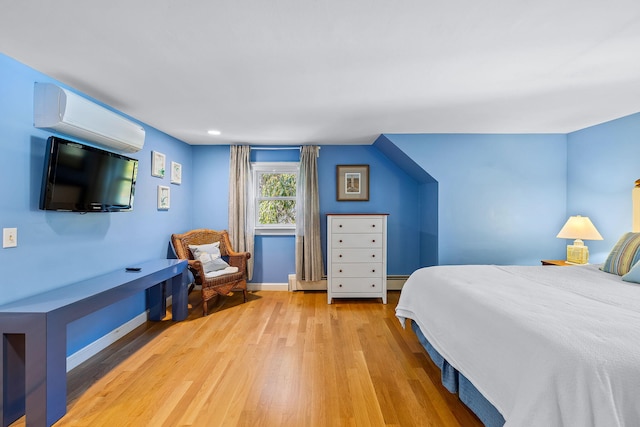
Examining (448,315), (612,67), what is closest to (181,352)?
(448,315)

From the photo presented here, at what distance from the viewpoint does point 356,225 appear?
420 centimetres

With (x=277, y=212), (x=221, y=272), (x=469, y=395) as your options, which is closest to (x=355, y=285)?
(x=277, y=212)

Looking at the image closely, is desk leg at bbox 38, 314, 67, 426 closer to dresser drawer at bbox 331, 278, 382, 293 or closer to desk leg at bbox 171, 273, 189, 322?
desk leg at bbox 171, 273, 189, 322

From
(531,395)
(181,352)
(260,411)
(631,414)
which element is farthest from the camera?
(181,352)

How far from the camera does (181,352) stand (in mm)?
2721

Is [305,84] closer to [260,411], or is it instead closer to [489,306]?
[489,306]

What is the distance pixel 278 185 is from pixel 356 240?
1.60 meters

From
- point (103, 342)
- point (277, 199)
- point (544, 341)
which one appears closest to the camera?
point (544, 341)

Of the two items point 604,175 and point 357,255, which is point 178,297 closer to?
point 357,255

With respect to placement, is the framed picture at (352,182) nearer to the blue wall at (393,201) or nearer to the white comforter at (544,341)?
the blue wall at (393,201)

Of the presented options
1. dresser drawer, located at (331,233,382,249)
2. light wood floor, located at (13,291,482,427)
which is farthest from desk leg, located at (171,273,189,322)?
dresser drawer, located at (331,233,382,249)

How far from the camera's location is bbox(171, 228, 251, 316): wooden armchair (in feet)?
12.0

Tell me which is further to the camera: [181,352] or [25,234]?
[181,352]

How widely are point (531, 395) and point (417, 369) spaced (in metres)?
1.38
